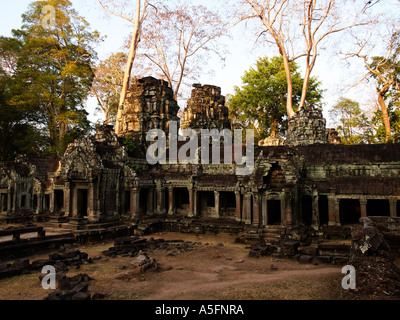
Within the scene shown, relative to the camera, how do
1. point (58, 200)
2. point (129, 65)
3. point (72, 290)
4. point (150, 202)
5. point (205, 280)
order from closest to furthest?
point (72, 290) < point (205, 280) < point (150, 202) < point (58, 200) < point (129, 65)

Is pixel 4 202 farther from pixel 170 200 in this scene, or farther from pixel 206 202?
pixel 206 202

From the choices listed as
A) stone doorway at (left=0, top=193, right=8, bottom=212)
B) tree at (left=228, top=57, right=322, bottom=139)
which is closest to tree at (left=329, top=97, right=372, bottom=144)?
tree at (left=228, top=57, right=322, bottom=139)

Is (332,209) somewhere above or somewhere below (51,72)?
below

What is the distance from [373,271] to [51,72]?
3090 centimetres

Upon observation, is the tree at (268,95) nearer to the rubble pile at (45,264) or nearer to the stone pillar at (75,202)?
the stone pillar at (75,202)

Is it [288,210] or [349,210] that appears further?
[349,210]

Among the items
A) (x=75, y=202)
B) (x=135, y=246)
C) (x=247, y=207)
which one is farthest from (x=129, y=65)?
(x=135, y=246)

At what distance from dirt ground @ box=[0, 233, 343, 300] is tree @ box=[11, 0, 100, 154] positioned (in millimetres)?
17444

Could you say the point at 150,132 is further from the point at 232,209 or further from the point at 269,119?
the point at 269,119

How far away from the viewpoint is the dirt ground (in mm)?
7250

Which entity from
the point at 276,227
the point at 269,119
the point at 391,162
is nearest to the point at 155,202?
the point at 276,227

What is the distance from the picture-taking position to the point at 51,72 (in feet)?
94.3

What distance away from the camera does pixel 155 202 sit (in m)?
19.9

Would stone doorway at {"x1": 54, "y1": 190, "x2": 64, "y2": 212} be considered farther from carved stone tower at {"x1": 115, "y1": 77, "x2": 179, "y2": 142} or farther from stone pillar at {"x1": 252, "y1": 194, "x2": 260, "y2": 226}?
stone pillar at {"x1": 252, "y1": 194, "x2": 260, "y2": 226}
